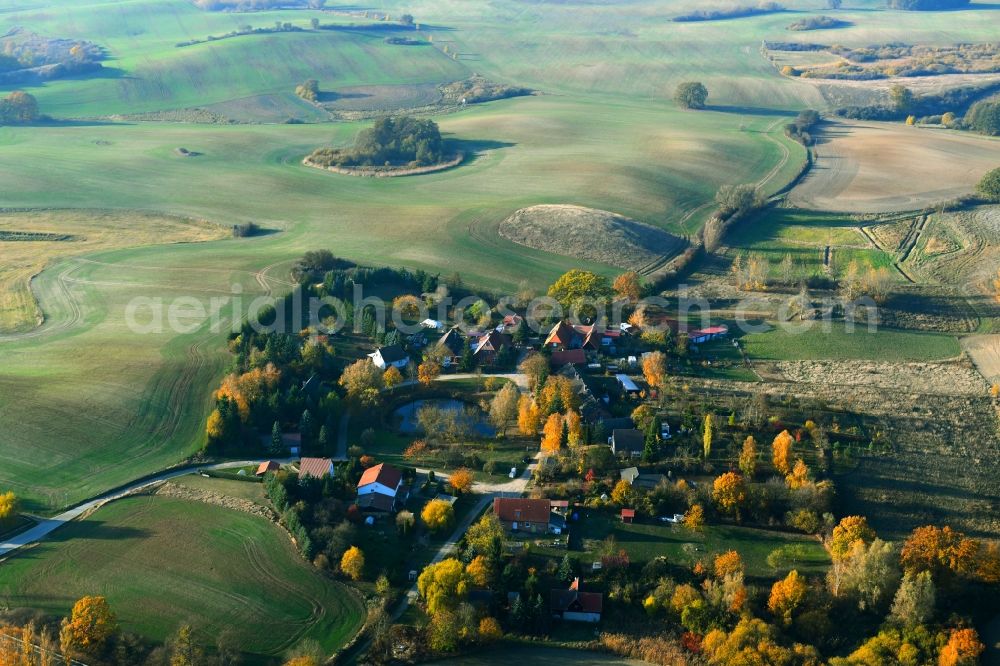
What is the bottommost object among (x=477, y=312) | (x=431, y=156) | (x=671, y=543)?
(x=671, y=543)

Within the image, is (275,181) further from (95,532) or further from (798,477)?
(798,477)

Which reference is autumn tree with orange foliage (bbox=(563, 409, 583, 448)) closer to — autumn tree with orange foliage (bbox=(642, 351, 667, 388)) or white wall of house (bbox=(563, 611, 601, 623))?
autumn tree with orange foliage (bbox=(642, 351, 667, 388))

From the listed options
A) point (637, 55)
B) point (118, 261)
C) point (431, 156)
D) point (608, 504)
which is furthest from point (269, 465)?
point (637, 55)

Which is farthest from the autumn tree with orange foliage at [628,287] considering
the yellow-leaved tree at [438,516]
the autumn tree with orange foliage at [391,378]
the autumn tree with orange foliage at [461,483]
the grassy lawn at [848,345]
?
the yellow-leaved tree at [438,516]

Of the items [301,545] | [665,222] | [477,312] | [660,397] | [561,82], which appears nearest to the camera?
[301,545]

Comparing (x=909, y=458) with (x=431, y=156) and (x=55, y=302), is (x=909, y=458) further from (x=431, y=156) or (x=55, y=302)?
(x=431, y=156)

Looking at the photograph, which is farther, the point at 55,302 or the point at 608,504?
the point at 55,302
